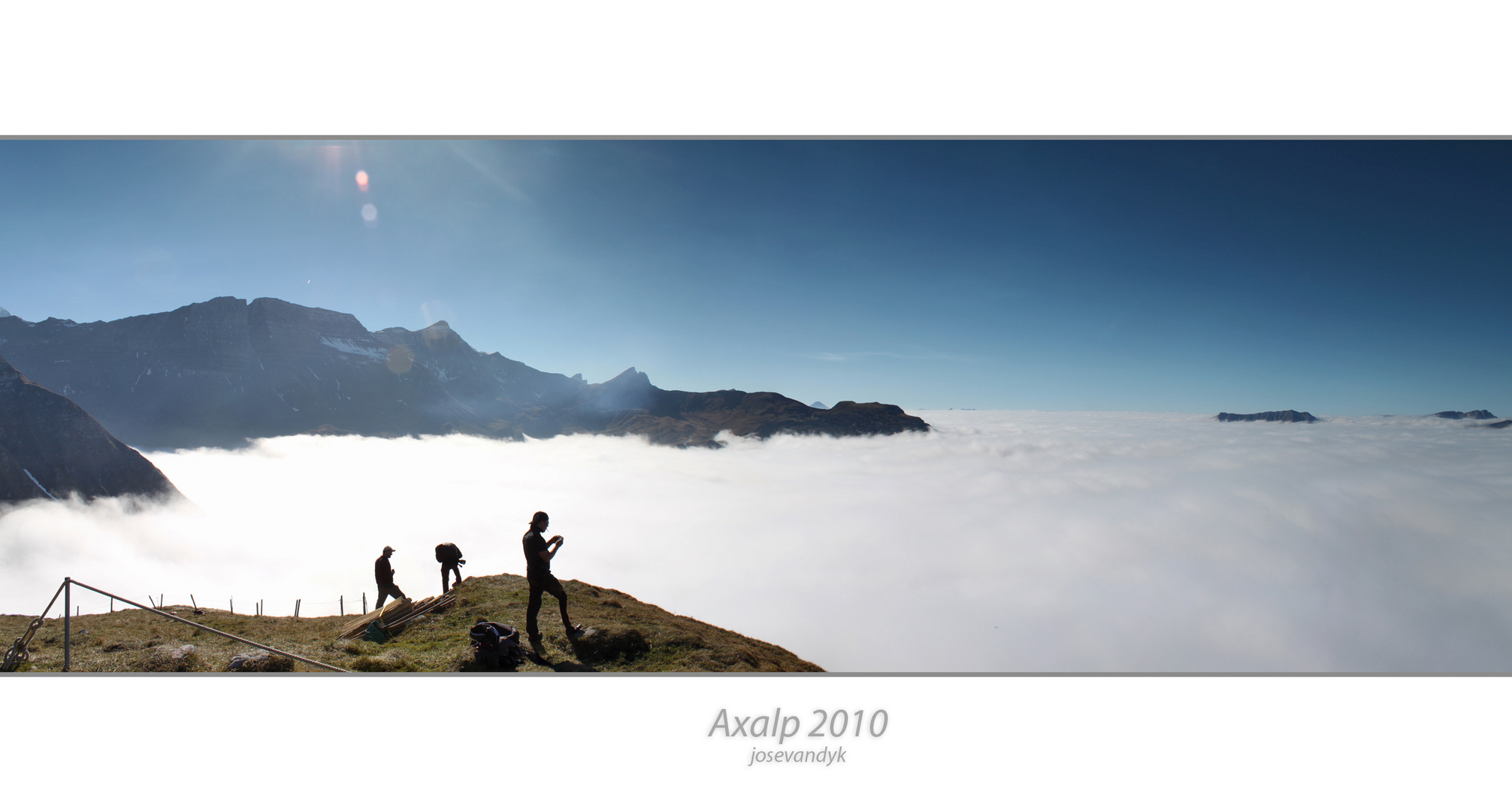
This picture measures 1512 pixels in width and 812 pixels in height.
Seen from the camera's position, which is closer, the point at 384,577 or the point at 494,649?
the point at 494,649

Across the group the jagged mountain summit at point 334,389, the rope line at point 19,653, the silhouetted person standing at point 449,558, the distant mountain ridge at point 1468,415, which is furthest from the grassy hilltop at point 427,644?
the distant mountain ridge at point 1468,415

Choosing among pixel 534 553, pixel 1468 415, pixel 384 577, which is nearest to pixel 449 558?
pixel 384 577

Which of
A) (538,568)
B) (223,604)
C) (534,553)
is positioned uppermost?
(534,553)

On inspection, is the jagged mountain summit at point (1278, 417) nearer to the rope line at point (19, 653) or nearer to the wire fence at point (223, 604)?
the wire fence at point (223, 604)

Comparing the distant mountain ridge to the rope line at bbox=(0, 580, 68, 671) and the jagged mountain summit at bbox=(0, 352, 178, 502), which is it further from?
the jagged mountain summit at bbox=(0, 352, 178, 502)

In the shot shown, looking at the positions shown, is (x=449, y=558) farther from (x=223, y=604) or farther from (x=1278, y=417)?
(x=1278, y=417)
